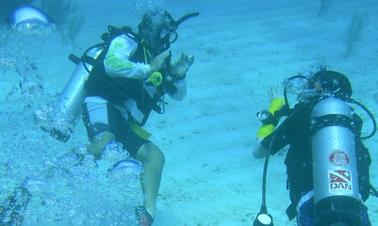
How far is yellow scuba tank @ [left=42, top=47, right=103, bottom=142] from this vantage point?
520 cm

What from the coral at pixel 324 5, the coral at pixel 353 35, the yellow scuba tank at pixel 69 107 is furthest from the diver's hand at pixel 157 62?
the coral at pixel 324 5

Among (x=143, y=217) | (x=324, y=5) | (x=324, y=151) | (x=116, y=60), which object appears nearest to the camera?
(x=324, y=151)

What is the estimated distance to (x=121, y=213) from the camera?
17.4 ft

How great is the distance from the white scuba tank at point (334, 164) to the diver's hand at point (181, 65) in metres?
2.39

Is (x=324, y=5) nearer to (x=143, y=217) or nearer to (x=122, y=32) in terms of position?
(x=122, y=32)

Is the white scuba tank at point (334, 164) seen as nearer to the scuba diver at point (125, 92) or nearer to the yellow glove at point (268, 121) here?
the yellow glove at point (268, 121)

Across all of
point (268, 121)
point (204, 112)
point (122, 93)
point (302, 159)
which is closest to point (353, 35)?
point (204, 112)

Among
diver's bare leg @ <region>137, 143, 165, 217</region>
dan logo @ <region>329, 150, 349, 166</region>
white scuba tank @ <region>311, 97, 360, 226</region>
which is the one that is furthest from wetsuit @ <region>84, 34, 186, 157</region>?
dan logo @ <region>329, 150, 349, 166</region>

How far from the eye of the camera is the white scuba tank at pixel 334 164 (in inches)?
107

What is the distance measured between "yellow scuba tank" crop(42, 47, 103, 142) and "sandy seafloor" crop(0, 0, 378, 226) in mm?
460

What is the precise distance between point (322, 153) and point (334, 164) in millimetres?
116

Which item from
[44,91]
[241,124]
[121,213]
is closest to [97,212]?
[121,213]

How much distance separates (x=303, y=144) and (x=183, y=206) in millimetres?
2748

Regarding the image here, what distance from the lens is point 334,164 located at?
9.55ft
